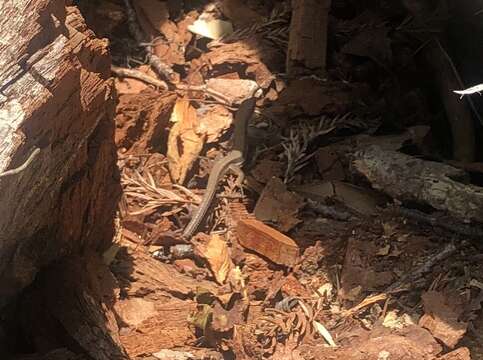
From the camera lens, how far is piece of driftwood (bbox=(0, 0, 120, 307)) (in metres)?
2.11

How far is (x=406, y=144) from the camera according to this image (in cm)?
364

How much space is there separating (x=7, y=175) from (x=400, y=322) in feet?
5.44

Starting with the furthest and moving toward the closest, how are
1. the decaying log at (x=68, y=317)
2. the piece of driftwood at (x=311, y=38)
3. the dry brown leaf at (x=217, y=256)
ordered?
the piece of driftwood at (x=311, y=38), the dry brown leaf at (x=217, y=256), the decaying log at (x=68, y=317)

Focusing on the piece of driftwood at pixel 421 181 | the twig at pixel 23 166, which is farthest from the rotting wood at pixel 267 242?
the twig at pixel 23 166

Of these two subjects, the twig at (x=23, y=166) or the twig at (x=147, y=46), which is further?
the twig at (x=147, y=46)

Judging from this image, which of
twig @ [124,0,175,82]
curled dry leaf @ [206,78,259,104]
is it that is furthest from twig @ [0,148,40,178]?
twig @ [124,0,175,82]

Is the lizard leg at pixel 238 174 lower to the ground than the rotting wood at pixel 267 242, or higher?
higher

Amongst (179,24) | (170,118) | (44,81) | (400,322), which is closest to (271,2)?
(179,24)

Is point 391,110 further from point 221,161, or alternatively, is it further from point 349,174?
point 221,161

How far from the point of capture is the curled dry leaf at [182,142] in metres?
3.81

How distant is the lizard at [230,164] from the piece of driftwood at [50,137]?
578mm

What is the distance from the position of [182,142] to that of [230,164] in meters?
0.27

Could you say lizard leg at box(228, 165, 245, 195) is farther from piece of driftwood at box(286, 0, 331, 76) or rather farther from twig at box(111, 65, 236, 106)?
piece of driftwood at box(286, 0, 331, 76)

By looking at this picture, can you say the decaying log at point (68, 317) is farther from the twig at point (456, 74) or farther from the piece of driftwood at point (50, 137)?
the twig at point (456, 74)
